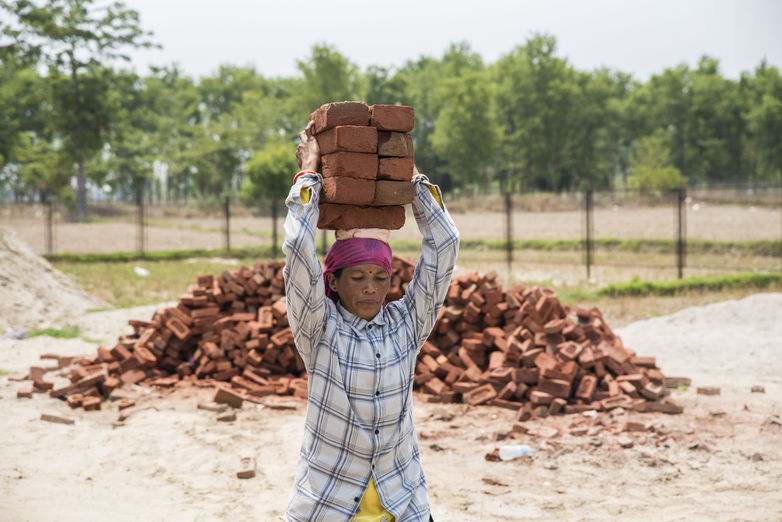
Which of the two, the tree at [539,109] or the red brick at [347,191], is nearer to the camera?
the red brick at [347,191]

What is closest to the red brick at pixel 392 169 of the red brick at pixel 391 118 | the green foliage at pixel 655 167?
the red brick at pixel 391 118

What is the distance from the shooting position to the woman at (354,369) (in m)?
2.15

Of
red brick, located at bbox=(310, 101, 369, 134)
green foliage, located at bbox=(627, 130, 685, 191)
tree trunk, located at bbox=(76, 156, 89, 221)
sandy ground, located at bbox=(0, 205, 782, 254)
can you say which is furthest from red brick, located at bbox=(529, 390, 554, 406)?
green foliage, located at bbox=(627, 130, 685, 191)

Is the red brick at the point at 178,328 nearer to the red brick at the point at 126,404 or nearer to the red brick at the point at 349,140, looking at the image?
the red brick at the point at 126,404

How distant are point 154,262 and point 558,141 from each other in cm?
4414

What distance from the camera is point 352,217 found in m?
2.46

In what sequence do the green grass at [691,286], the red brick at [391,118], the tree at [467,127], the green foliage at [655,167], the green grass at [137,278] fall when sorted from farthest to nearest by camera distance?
the tree at [467,127], the green foliage at [655,167], the green grass at [137,278], the green grass at [691,286], the red brick at [391,118]

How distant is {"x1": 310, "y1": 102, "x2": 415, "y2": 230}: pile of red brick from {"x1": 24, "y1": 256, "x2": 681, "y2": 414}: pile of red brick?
4.28 m

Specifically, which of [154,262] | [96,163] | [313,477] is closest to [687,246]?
[154,262]

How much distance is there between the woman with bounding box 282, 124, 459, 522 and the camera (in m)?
2.15

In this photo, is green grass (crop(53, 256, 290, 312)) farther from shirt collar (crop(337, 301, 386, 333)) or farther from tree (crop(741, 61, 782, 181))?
tree (crop(741, 61, 782, 181))

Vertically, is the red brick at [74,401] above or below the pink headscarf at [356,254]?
below

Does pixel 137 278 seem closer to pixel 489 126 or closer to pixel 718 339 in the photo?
pixel 718 339

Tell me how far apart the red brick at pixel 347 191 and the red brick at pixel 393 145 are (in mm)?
161
